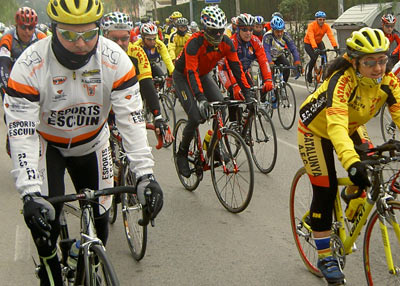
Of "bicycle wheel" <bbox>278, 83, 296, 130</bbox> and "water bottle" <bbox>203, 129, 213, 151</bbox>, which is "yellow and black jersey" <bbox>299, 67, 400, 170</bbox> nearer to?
"water bottle" <bbox>203, 129, 213, 151</bbox>

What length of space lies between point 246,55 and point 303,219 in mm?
5973

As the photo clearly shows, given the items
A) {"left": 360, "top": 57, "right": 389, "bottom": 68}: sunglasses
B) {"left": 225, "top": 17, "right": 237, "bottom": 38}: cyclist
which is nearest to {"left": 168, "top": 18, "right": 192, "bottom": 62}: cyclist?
{"left": 225, "top": 17, "right": 237, "bottom": 38}: cyclist

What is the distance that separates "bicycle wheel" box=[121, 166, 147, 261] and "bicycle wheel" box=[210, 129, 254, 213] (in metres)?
1.29

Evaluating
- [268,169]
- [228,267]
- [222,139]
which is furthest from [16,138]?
[268,169]

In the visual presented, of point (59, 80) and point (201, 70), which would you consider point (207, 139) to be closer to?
point (201, 70)

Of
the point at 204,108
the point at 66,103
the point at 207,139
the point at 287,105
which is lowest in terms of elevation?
the point at 287,105

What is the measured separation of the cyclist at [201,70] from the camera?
22.7 ft

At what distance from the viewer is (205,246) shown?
18.9 ft

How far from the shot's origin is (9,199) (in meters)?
7.75

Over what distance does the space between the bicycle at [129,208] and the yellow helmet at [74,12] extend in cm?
225

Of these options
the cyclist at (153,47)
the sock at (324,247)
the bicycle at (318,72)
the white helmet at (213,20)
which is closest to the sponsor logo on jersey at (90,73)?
the sock at (324,247)

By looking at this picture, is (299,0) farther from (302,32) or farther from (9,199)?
(9,199)

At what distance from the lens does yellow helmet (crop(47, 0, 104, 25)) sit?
3.37m

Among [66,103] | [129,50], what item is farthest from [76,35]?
[129,50]
